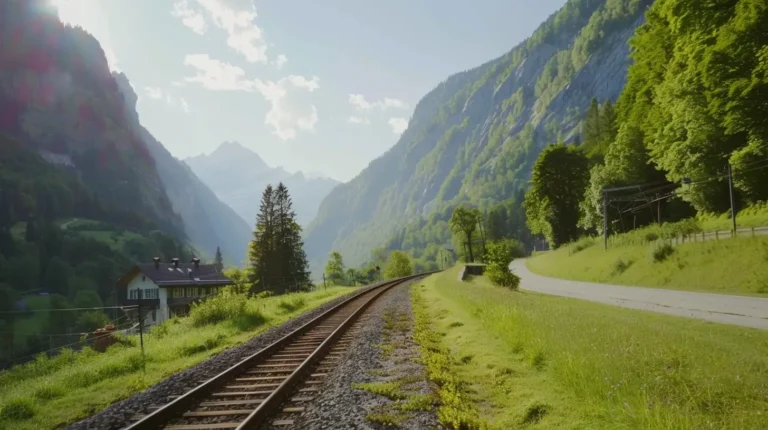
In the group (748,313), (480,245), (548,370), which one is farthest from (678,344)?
(480,245)

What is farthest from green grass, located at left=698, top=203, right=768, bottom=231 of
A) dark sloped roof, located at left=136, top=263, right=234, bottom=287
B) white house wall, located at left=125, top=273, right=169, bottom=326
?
white house wall, located at left=125, top=273, right=169, bottom=326

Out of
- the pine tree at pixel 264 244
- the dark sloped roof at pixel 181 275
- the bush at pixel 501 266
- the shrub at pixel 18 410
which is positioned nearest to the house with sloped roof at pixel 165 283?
the dark sloped roof at pixel 181 275

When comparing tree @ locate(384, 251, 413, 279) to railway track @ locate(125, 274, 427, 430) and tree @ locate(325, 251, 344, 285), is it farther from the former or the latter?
railway track @ locate(125, 274, 427, 430)

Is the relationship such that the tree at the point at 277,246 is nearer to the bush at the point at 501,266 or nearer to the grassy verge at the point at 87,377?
the bush at the point at 501,266

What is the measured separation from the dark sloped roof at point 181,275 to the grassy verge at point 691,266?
61905 millimetres

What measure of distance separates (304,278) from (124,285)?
33.1 meters

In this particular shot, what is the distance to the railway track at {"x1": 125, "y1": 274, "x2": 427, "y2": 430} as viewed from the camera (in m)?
7.37

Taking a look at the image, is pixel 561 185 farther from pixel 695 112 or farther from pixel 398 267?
pixel 398 267

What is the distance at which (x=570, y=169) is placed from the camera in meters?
68.0

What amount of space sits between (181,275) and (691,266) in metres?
76.0

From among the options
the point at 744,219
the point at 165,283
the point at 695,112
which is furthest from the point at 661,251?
the point at 165,283

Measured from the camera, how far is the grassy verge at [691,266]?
2380cm

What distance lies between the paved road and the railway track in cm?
1411

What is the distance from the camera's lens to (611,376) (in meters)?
7.26
